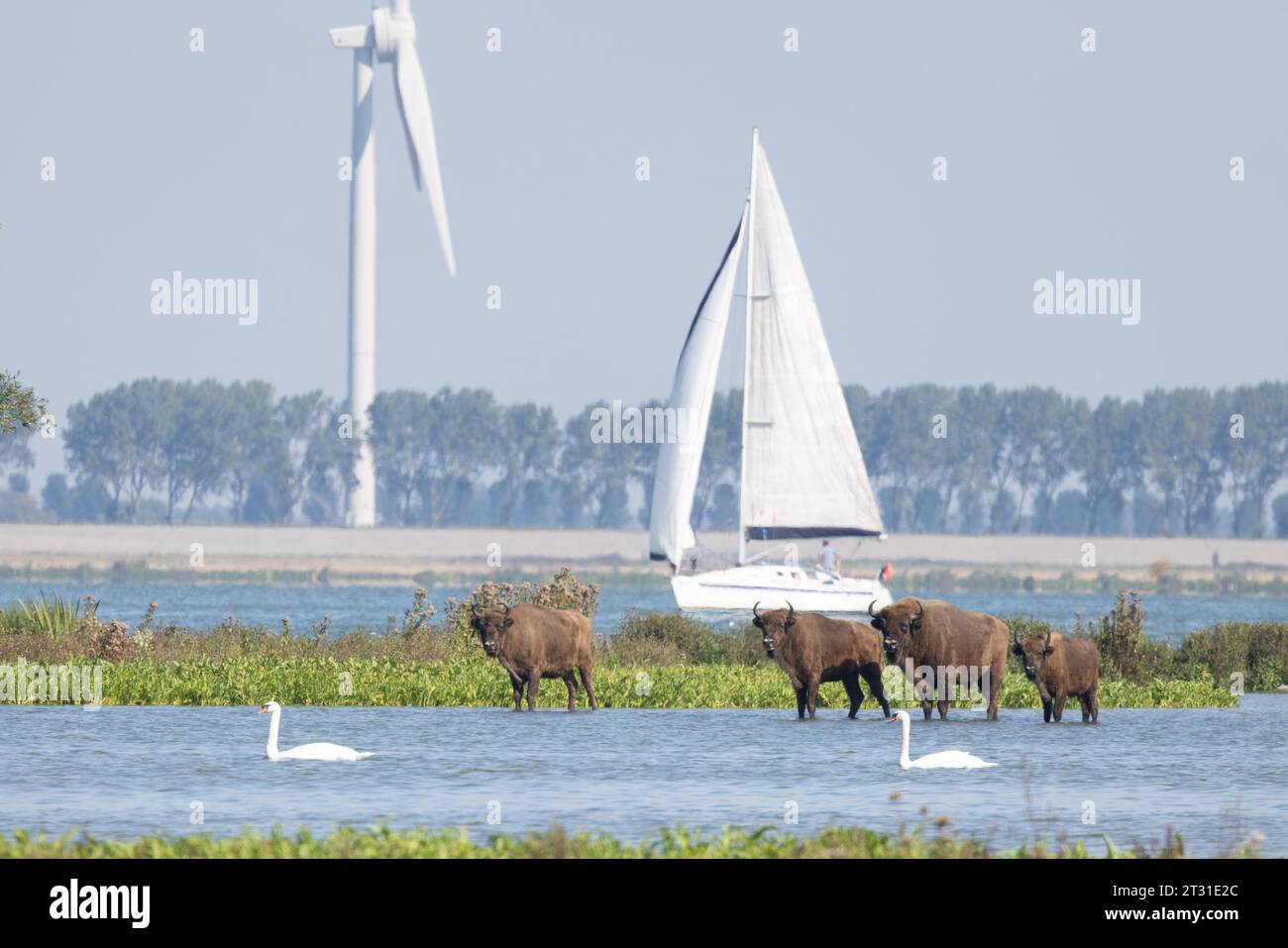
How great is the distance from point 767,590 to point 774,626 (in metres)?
36.7

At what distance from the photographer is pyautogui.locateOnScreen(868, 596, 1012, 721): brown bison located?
31688 mm

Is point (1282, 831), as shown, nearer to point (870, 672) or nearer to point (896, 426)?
point (870, 672)

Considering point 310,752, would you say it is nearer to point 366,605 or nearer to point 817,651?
point 817,651

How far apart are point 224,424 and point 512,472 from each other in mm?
24657

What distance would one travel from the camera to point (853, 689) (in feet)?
107

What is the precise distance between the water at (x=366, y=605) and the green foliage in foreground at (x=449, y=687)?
1925 centimetres

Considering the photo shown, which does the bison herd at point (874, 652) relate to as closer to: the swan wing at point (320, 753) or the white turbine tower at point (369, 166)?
the swan wing at point (320, 753)

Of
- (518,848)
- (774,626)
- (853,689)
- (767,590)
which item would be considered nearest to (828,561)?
(767,590)

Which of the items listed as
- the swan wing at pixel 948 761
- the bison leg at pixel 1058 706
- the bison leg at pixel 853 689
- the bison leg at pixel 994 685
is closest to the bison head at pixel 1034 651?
the bison leg at pixel 1058 706

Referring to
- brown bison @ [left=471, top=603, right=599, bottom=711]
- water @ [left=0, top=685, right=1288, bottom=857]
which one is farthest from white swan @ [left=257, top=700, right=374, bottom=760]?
brown bison @ [left=471, top=603, right=599, bottom=711]

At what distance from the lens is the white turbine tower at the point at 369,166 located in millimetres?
96625

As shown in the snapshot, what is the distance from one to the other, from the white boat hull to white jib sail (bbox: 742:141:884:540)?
189 centimetres

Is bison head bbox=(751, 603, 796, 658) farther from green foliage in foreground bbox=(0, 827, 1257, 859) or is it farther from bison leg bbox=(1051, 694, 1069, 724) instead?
green foliage in foreground bbox=(0, 827, 1257, 859)
